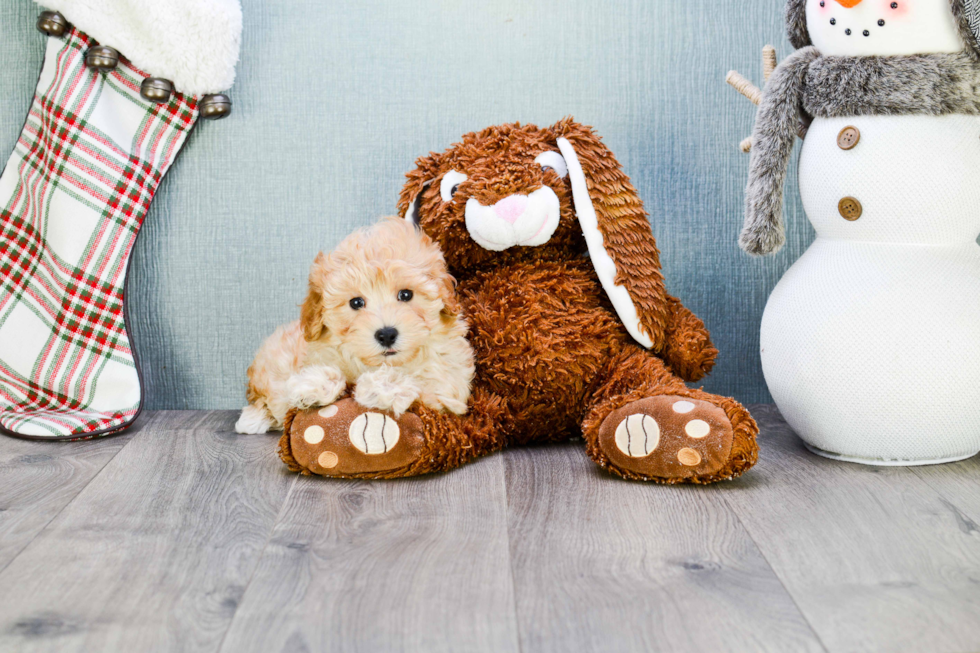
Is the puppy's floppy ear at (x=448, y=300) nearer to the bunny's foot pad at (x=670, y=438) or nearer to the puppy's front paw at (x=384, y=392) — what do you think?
the puppy's front paw at (x=384, y=392)

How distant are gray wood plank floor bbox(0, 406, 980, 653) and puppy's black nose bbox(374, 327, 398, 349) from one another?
0.17 meters

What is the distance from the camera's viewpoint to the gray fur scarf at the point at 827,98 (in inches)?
37.6

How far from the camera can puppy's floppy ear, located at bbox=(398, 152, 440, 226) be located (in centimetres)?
113

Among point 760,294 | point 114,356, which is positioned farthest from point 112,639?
point 760,294

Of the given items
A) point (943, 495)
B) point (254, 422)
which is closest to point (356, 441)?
point (254, 422)

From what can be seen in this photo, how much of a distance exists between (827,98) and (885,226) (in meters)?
0.17

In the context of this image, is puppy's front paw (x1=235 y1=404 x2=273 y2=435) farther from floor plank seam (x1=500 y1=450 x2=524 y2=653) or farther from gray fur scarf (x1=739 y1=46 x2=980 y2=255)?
gray fur scarf (x1=739 y1=46 x2=980 y2=255)

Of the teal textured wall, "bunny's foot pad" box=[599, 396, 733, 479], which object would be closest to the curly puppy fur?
"bunny's foot pad" box=[599, 396, 733, 479]

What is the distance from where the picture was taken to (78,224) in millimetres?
1242

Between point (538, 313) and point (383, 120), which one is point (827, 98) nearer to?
point (538, 313)

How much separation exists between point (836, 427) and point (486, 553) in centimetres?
49

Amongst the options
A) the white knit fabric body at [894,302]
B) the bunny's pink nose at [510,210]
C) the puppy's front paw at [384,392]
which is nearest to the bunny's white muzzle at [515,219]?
the bunny's pink nose at [510,210]

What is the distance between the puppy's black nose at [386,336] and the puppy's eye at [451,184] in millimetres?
224

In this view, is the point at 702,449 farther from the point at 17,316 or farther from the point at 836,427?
the point at 17,316
